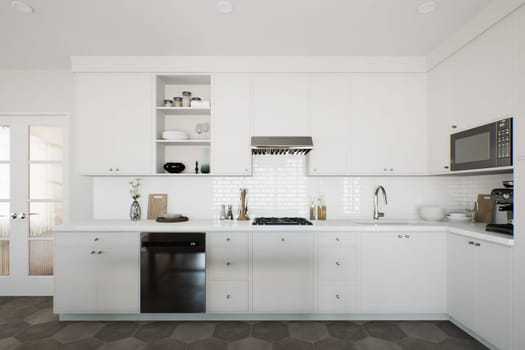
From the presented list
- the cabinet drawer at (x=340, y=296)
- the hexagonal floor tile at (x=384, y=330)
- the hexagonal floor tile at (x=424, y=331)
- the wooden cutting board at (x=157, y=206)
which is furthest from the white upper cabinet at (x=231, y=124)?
the hexagonal floor tile at (x=424, y=331)

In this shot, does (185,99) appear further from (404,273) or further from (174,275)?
(404,273)

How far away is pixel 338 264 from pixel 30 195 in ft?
12.1

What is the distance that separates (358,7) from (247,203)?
220 cm

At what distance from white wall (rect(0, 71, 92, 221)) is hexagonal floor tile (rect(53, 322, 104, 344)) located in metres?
1.25

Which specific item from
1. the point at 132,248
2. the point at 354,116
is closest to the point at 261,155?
the point at 354,116

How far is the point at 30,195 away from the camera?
3.39 metres

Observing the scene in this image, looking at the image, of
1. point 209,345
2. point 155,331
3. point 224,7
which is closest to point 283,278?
point 209,345

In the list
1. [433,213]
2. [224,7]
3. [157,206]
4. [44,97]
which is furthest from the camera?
[44,97]

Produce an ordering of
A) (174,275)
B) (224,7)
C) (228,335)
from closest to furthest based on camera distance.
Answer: (224,7)
(228,335)
(174,275)

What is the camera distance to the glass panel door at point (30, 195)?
3348 mm

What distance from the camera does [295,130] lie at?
298cm

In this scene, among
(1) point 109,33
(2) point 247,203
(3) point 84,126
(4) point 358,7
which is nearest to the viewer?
(4) point 358,7

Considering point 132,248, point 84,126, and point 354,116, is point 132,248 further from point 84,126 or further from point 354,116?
point 354,116

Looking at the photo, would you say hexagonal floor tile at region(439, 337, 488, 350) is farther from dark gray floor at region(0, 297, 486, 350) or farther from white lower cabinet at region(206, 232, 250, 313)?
white lower cabinet at region(206, 232, 250, 313)
